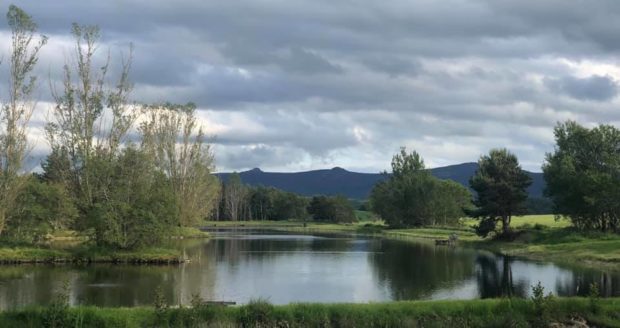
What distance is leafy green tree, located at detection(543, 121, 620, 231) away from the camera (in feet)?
234

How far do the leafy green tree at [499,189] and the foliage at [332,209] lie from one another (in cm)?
9273

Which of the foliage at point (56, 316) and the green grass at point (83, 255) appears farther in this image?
the green grass at point (83, 255)

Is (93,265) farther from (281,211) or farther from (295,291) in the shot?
(281,211)

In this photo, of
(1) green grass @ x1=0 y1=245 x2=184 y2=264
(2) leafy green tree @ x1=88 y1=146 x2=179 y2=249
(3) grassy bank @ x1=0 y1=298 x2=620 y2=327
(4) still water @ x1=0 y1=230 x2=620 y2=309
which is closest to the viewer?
(3) grassy bank @ x1=0 y1=298 x2=620 y2=327

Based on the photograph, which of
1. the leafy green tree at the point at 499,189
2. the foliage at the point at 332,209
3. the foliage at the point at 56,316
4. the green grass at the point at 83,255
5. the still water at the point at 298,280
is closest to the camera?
the foliage at the point at 56,316

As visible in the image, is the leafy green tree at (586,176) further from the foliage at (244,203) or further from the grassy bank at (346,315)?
the foliage at (244,203)

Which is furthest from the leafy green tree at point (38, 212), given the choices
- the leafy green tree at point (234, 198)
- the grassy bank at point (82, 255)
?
the leafy green tree at point (234, 198)

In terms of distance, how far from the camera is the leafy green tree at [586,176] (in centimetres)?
7144

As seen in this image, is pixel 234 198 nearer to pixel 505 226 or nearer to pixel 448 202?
pixel 448 202

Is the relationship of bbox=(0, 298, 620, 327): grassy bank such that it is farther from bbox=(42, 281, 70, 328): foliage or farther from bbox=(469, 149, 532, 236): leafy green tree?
bbox=(469, 149, 532, 236): leafy green tree

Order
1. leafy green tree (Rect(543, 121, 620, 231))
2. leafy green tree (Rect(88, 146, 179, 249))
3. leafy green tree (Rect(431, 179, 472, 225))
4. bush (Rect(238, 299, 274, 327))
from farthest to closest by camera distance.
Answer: leafy green tree (Rect(431, 179, 472, 225))
leafy green tree (Rect(543, 121, 620, 231))
leafy green tree (Rect(88, 146, 179, 249))
bush (Rect(238, 299, 274, 327))

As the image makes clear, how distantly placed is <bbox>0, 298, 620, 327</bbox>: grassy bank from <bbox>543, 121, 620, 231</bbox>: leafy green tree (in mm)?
50045

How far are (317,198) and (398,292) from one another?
15112 cm

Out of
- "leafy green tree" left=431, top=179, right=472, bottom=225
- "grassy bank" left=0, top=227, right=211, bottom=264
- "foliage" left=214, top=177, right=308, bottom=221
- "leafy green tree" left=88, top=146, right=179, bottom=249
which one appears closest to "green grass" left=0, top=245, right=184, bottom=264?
"grassy bank" left=0, top=227, right=211, bottom=264
